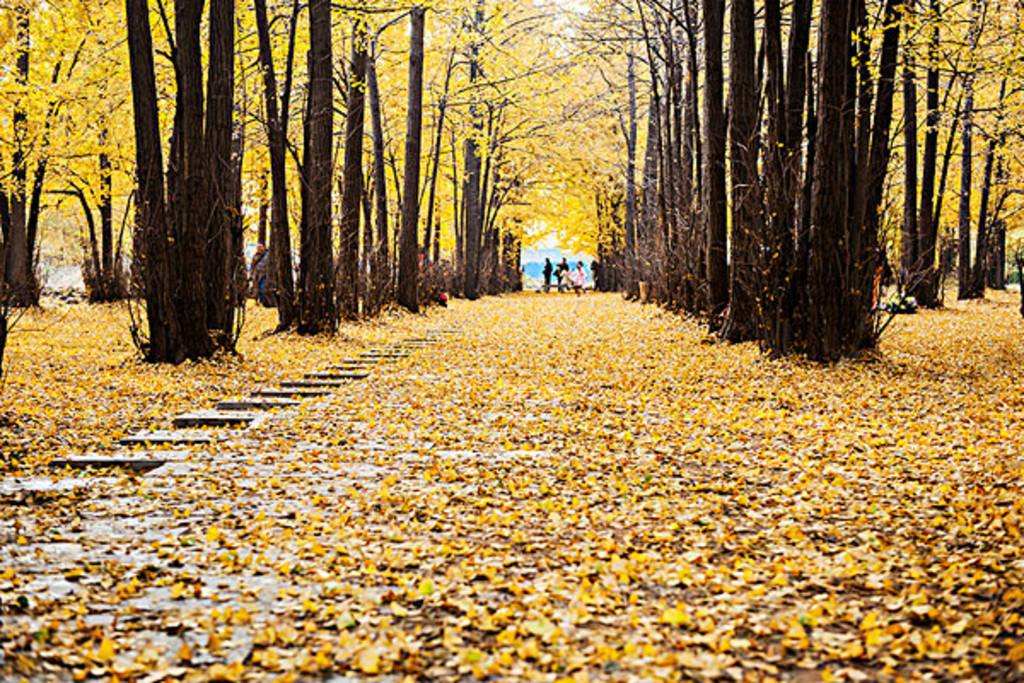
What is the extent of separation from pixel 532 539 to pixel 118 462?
2.63 meters

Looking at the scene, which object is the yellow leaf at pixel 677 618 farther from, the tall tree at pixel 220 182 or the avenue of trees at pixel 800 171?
the tall tree at pixel 220 182

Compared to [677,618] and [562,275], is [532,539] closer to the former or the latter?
[677,618]

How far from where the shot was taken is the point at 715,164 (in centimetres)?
1373

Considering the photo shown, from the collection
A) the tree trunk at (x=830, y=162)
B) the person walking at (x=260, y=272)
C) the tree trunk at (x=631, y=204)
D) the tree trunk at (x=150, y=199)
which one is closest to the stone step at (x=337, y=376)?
the tree trunk at (x=150, y=199)

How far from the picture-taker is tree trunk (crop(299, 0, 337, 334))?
13891 millimetres

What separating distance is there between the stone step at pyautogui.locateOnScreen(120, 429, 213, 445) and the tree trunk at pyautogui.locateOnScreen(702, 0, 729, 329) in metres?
8.69

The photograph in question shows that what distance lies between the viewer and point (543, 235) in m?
49.6

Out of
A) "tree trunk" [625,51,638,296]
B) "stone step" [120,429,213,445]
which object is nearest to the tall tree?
"stone step" [120,429,213,445]

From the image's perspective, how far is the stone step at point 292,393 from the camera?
8512mm

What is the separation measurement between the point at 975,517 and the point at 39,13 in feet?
60.4

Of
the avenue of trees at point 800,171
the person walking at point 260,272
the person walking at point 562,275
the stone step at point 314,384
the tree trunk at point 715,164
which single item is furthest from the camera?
the person walking at point 562,275

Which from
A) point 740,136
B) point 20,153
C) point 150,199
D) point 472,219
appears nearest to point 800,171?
point 740,136

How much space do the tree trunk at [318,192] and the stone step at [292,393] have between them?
5185mm

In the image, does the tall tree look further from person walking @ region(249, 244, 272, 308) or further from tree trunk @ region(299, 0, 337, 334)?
person walking @ region(249, 244, 272, 308)
